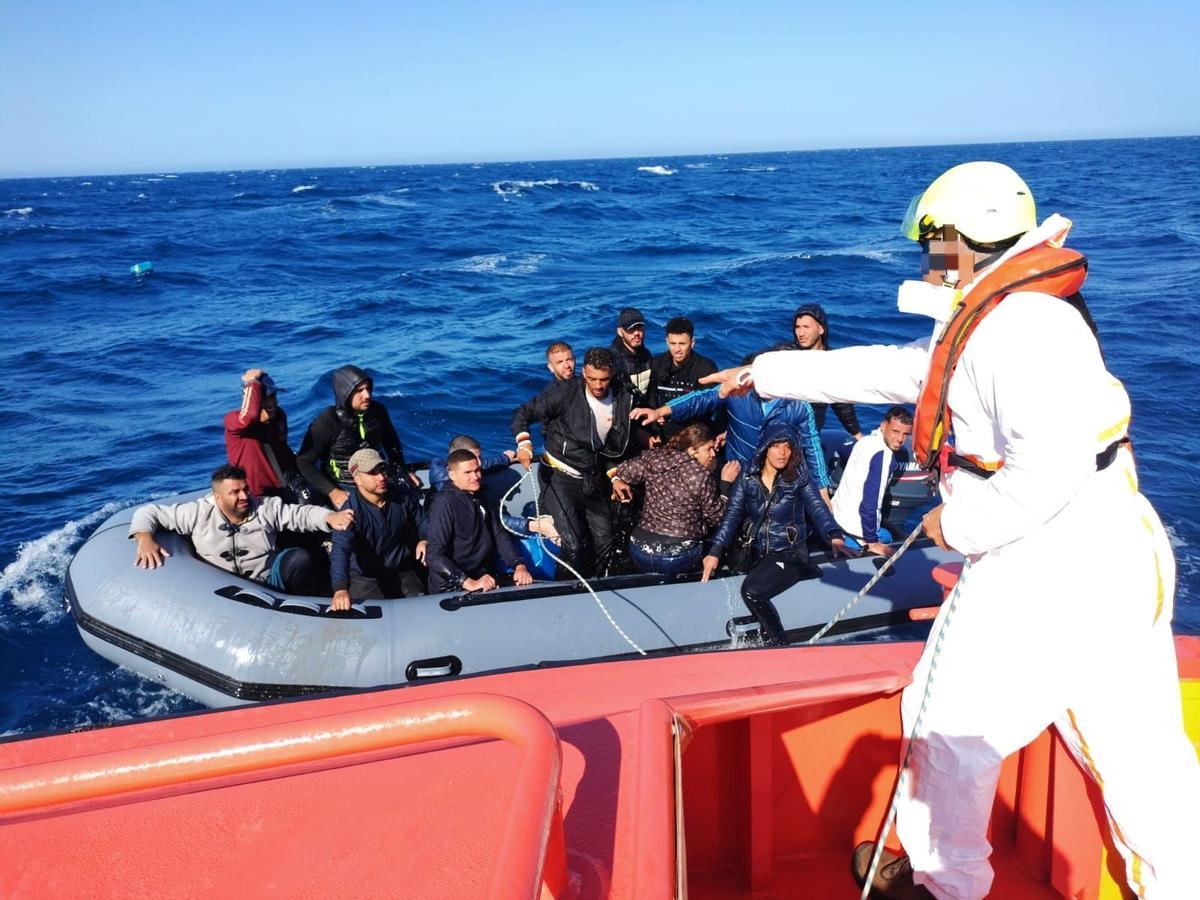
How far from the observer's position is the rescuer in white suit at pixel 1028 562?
1503 millimetres

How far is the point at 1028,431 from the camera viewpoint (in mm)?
1484

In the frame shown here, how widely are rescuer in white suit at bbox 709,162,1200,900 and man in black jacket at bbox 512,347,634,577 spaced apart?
127 inches

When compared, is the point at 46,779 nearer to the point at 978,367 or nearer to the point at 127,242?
the point at 978,367

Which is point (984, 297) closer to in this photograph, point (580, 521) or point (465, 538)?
point (465, 538)

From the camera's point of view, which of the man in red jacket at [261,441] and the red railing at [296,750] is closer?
the red railing at [296,750]

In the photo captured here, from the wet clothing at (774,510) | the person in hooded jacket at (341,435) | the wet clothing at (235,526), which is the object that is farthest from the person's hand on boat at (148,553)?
the wet clothing at (774,510)

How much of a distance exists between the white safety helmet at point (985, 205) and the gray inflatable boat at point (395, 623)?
299cm

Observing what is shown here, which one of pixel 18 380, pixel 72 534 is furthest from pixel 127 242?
pixel 72 534

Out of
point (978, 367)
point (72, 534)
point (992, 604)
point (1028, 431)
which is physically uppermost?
point (978, 367)

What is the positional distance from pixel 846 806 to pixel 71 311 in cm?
1996

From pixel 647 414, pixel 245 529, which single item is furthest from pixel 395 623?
pixel 647 414

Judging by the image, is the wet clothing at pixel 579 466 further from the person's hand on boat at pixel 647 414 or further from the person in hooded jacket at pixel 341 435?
the person in hooded jacket at pixel 341 435

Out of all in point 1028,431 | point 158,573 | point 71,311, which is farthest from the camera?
point 71,311

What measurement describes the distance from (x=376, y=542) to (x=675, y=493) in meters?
1.80
